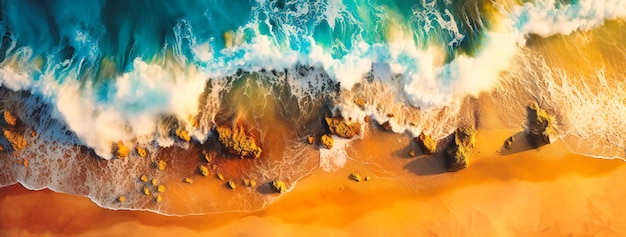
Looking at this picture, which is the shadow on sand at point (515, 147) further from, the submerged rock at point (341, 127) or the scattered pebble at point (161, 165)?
the scattered pebble at point (161, 165)

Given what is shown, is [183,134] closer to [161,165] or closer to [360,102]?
[161,165]

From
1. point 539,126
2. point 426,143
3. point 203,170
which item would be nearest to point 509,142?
point 539,126

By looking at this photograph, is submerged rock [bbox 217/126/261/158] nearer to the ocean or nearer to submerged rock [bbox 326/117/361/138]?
the ocean

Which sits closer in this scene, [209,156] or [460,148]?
[460,148]

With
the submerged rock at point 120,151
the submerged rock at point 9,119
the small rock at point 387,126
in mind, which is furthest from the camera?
the submerged rock at point 9,119

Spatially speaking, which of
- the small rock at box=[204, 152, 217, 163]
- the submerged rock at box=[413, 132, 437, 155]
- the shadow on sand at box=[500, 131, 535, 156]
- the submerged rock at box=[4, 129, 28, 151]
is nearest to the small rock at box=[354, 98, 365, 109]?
the submerged rock at box=[413, 132, 437, 155]

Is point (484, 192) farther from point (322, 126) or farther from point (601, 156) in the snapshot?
point (322, 126)

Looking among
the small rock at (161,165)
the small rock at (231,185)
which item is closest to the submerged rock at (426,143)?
the small rock at (231,185)

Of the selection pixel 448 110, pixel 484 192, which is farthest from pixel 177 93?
pixel 484 192

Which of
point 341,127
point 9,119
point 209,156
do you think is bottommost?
point 341,127
